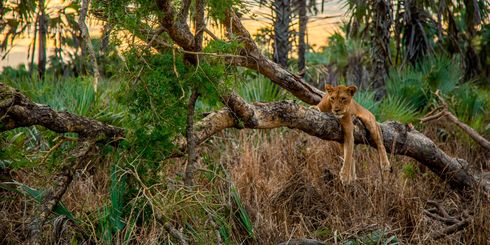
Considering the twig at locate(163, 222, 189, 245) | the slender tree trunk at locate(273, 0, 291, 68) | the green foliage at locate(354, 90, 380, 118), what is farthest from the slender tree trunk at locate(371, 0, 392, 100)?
the twig at locate(163, 222, 189, 245)

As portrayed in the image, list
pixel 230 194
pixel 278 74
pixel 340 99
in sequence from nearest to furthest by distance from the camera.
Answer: pixel 230 194 → pixel 340 99 → pixel 278 74

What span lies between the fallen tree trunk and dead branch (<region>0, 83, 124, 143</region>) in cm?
69

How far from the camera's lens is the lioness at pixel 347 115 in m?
7.19

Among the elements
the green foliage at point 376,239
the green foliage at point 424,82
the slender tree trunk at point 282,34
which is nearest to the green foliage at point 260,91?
the slender tree trunk at point 282,34

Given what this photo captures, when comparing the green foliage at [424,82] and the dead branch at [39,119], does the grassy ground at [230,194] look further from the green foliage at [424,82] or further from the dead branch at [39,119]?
the green foliage at [424,82]

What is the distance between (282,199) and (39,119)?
3.62 m

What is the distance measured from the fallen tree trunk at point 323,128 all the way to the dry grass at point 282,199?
237mm

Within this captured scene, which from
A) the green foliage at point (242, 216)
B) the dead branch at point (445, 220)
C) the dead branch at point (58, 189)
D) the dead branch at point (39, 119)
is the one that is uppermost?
the dead branch at point (39, 119)

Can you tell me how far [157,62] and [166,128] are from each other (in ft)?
1.63

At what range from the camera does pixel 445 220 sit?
7980 millimetres

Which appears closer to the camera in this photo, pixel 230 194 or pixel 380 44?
pixel 230 194

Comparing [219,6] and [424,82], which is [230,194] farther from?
[424,82]

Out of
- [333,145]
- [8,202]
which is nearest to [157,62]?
[8,202]

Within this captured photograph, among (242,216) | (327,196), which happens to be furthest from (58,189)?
(327,196)
